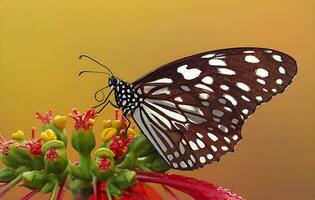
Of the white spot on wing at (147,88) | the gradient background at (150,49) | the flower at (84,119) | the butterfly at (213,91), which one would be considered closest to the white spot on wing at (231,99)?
the butterfly at (213,91)

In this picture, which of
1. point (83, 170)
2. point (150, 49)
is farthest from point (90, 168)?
point (150, 49)

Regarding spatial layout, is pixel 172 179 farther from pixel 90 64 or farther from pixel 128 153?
pixel 90 64

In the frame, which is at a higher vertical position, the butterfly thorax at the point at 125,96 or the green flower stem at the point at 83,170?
the butterfly thorax at the point at 125,96

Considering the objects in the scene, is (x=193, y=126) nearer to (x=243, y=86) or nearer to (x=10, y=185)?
(x=243, y=86)

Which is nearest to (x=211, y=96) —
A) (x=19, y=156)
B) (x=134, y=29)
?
(x=19, y=156)

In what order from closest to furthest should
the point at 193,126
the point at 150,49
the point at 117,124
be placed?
the point at 117,124 → the point at 193,126 → the point at 150,49

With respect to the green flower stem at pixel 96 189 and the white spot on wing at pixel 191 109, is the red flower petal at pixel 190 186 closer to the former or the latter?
the green flower stem at pixel 96 189

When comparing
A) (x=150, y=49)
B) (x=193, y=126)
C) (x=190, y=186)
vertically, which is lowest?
(x=190, y=186)

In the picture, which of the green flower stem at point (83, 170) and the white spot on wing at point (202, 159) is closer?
Result: the green flower stem at point (83, 170)
